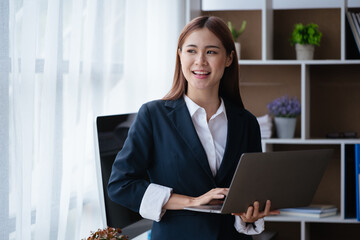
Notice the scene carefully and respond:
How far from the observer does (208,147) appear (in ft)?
5.25

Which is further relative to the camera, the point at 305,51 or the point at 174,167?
the point at 305,51

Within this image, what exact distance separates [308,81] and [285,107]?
257 mm

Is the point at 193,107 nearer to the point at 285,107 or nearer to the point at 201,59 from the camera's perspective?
the point at 201,59

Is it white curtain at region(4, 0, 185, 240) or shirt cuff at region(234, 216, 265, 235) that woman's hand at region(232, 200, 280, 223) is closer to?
shirt cuff at region(234, 216, 265, 235)

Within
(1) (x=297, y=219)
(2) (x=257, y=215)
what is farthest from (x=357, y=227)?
(2) (x=257, y=215)

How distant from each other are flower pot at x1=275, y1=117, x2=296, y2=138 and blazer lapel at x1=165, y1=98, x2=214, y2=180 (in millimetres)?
1654

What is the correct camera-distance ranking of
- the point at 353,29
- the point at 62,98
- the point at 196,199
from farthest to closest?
1. the point at 353,29
2. the point at 62,98
3. the point at 196,199

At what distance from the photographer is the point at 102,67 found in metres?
2.22

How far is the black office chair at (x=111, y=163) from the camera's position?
6.23ft

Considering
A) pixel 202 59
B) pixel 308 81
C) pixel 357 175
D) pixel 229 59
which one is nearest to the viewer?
pixel 202 59

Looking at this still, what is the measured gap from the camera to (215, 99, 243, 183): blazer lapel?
156cm

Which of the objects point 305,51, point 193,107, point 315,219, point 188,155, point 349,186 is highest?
point 305,51

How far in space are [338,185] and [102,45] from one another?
199 centimetres

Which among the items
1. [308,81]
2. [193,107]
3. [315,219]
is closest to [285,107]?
[308,81]
